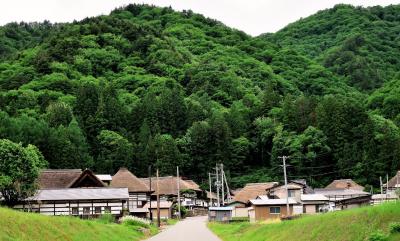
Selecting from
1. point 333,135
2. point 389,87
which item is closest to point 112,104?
point 333,135

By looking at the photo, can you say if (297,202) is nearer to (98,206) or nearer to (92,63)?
(98,206)

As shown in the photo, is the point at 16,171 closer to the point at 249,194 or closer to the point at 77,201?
the point at 77,201

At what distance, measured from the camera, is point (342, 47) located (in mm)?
162000

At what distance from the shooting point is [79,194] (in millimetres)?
42250

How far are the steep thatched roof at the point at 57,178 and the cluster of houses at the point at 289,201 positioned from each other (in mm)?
14706

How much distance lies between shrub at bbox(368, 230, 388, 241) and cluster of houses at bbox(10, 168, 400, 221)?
19199 millimetres

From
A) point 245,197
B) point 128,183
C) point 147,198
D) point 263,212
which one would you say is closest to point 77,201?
point 263,212

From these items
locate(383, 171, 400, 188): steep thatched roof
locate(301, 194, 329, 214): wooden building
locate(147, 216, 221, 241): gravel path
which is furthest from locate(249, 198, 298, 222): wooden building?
locate(383, 171, 400, 188): steep thatched roof

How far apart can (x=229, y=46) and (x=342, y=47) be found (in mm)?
35951

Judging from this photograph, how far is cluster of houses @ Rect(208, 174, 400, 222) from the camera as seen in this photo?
4731cm

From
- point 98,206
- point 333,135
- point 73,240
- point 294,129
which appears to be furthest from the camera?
point 294,129

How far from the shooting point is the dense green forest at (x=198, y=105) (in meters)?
83.6

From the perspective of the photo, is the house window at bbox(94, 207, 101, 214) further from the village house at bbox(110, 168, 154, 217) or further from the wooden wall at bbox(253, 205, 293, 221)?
the village house at bbox(110, 168, 154, 217)

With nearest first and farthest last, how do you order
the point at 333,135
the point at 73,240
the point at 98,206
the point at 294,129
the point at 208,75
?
the point at 73,240, the point at 98,206, the point at 333,135, the point at 294,129, the point at 208,75
